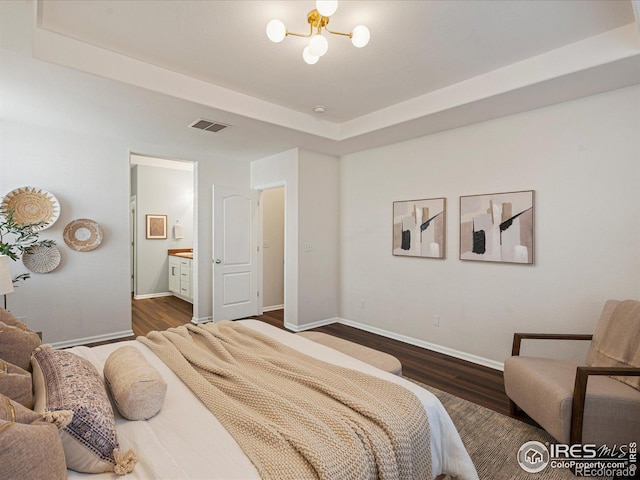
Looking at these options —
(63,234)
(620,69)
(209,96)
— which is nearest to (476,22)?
(620,69)

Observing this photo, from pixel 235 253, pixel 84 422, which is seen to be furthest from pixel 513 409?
pixel 235 253

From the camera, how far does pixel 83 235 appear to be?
12.9 feet

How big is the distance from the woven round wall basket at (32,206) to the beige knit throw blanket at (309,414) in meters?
2.84

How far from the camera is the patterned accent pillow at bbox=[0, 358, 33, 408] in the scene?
1120 millimetres

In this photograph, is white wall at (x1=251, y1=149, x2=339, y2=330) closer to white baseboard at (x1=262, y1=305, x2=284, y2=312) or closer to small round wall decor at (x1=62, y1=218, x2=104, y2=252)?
white baseboard at (x1=262, y1=305, x2=284, y2=312)

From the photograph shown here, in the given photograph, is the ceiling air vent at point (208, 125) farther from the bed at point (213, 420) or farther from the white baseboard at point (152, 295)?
the white baseboard at point (152, 295)

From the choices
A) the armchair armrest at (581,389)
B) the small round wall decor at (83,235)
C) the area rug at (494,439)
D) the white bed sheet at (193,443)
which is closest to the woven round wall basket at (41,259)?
the small round wall decor at (83,235)

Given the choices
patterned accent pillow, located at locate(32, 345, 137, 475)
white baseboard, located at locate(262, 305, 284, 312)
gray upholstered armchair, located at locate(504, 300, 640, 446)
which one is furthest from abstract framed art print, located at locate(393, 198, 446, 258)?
patterned accent pillow, located at locate(32, 345, 137, 475)

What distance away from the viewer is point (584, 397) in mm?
1882

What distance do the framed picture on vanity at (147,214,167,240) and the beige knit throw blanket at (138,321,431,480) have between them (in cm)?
559

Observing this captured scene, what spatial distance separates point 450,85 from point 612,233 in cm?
183

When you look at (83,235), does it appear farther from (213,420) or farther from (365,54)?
(365,54)

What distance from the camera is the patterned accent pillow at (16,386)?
1120 millimetres

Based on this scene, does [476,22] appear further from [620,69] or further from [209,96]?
[209,96]
